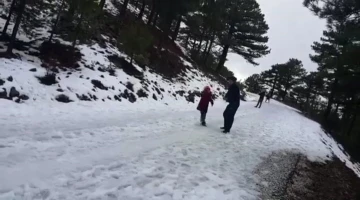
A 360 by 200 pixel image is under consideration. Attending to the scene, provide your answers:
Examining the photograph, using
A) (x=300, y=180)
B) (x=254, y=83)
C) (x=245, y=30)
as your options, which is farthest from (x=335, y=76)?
(x=254, y=83)

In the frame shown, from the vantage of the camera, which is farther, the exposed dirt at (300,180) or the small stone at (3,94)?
the small stone at (3,94)

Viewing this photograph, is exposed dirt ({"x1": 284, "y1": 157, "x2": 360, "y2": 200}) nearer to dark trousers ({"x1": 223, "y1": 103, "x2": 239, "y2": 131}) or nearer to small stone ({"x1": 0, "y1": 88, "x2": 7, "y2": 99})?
dark trousers ({"x1": 223, "y1": 103, "x2": 239, "y2": 131})

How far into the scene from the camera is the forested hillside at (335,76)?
35.0ft

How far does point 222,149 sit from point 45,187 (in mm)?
4796

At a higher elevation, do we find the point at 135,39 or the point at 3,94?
the point at 135,39

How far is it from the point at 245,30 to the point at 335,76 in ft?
60.0

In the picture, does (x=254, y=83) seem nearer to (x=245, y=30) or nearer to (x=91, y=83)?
(x=245, y=30)

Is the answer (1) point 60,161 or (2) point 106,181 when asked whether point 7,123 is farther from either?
(2) point 106,181

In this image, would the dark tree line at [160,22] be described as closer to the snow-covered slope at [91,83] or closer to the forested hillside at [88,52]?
the forested hillside at [88,52]

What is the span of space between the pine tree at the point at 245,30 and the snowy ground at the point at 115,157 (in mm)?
24204

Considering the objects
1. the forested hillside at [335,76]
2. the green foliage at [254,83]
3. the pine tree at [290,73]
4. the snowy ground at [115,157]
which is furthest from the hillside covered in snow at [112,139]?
the green foliage at [254,83]

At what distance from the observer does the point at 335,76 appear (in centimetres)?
1609

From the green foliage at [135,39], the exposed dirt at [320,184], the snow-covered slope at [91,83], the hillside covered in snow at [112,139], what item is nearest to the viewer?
the hillside covered in snow at [112,139]

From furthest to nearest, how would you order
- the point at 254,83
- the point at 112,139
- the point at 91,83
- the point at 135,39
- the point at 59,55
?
the point at 254,83, the point at 135,39, the point at 59,55, the point at 91,83, the point at 112,139
